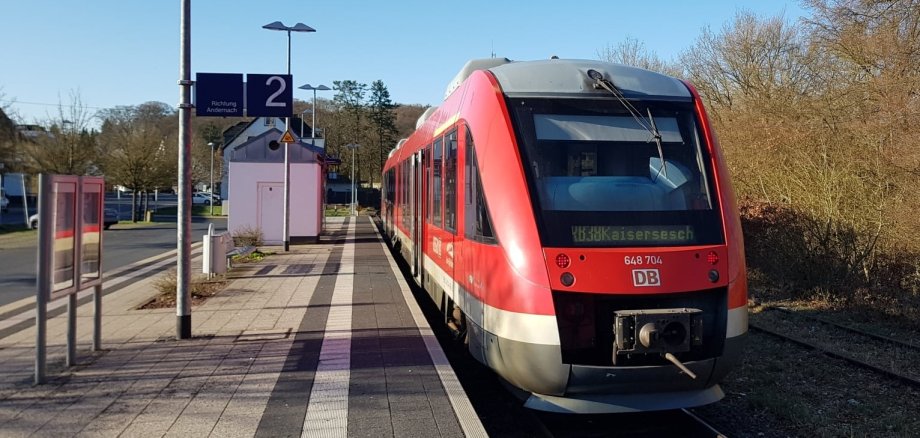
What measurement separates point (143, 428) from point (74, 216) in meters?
2.69

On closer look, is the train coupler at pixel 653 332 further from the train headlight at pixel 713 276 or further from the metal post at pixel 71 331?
the metal post at pixel 71 331

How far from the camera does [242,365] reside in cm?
667

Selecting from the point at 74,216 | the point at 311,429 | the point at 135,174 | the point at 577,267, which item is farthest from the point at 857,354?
the point at 135,174

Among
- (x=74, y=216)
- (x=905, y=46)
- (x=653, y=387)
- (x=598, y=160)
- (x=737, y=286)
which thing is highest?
(x=905, y=46)

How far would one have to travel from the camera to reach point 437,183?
8078mm

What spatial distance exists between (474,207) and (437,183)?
7.85 feet

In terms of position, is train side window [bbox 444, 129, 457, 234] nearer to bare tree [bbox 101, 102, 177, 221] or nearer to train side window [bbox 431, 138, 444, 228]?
train side window [bbox 431, 138, 444, 228]

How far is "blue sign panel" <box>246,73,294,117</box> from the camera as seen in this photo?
9992 millimetres

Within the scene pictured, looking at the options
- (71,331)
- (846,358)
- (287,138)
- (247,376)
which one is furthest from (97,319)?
(287,138)

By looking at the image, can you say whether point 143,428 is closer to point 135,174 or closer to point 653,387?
point 653,387

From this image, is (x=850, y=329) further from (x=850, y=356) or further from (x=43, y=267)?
(x=43, y=267)

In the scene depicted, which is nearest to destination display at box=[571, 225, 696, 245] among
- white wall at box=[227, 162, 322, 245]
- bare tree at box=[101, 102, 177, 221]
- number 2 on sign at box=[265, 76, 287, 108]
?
number 2 on sign at box=[265, 76, 287, 108]

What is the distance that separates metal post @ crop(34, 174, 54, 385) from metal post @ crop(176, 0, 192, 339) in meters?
1.85

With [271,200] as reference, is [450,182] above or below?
above
